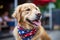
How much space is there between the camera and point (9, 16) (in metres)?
11.5

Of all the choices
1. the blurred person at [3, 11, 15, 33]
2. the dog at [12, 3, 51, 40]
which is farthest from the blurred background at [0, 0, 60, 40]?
the dog at [12, 3, 51, 40]

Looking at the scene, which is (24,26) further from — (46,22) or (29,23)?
(46,22)

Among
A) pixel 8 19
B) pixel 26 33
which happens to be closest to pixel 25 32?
pixel 26 33

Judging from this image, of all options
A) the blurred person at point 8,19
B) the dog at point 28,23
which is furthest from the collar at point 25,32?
the blurred person at point 8,19

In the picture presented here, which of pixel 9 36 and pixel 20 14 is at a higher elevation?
pixel 20 14

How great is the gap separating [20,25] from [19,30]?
11 cm

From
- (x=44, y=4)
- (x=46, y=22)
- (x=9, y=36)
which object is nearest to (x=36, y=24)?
(x=9, y=36)

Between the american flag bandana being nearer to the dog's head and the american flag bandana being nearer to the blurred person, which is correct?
the dog's head

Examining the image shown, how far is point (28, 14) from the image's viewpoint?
18.7 feet

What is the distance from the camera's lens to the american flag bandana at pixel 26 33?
19.1ft

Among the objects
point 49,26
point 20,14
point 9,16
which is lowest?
point 49,26

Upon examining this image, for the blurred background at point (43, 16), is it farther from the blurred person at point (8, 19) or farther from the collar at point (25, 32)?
the collar at point (25, 32)

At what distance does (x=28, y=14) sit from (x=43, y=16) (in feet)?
27.8

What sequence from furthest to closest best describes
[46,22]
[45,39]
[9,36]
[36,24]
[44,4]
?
[46,22] → [44,4] → [9,36] → [45,39] → [36,24]
